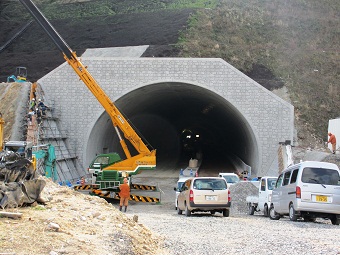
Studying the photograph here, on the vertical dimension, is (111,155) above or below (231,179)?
above

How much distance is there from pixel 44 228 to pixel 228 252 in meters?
3.12

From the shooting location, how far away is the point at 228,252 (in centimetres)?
939

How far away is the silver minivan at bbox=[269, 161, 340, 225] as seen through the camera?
14695mm

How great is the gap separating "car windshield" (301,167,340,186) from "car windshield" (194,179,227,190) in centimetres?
332

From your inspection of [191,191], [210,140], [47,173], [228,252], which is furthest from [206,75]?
[210,140]

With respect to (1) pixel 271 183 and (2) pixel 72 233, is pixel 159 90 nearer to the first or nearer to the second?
(1) pixel 271 183

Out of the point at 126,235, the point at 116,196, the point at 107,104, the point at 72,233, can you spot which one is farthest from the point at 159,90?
the point at 72,233

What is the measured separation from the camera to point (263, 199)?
1898 centimetres

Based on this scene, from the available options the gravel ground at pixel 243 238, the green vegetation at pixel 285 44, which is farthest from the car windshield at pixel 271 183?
the green vegetation at pixel 285 44

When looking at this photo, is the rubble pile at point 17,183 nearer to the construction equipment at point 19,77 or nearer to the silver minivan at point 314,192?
the silver minivan at point 314,192

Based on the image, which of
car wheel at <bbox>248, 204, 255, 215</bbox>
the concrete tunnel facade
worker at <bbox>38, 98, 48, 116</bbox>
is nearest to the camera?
car wheel at <bbox>248, 204, 255, 215</bbox>

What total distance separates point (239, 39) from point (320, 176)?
29968 mm

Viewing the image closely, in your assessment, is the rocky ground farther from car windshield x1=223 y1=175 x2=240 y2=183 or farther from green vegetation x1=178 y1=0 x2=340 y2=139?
green vegetation x1=178 y1=0 x2=340 y2=139

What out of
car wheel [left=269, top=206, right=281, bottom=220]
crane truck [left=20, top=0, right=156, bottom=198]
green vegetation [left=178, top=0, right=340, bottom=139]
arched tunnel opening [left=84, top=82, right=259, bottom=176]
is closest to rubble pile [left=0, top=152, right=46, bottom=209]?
car wheel [left=269, top=206, right=281, bottom=220]
